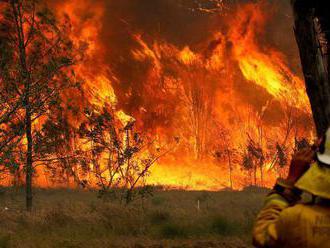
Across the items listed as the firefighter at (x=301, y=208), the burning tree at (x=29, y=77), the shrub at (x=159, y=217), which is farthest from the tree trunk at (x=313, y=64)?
the firefighter at (x=301, y=208)

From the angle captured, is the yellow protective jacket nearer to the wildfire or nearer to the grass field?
the grass field

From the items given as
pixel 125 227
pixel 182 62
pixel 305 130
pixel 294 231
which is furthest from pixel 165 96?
pixel 294 231

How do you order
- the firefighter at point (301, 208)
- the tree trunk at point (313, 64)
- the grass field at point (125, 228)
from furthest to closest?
1. the grass field at point (125, 228)
2. the tree trunk at point (313, 64)
3. the firefighter at point (301, 208)

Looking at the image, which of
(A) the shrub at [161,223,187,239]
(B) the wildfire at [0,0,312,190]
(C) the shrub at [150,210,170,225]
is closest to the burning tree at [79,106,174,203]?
(C) the shrub at [150,210,170,225]

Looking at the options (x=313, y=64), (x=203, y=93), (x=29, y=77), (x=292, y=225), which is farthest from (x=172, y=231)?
(x=203, y=93)

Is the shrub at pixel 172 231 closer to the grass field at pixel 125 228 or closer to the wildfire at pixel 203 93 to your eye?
the grass field at pixel 125 228

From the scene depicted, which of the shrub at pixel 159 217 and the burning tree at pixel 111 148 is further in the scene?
the burning tree at pixel 111 148

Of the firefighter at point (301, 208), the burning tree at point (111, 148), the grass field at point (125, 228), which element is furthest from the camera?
the burning tree at point (111, 148)

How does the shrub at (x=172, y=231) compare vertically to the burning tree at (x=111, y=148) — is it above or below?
below

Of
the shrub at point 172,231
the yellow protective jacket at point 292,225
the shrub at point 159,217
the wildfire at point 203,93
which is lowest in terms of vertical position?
the shrub at point 172,231

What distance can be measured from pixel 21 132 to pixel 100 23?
91.0ft

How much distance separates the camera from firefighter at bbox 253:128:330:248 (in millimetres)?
1521

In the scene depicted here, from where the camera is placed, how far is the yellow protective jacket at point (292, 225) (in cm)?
160

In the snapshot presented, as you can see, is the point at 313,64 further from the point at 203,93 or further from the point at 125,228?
the point at 203,93
